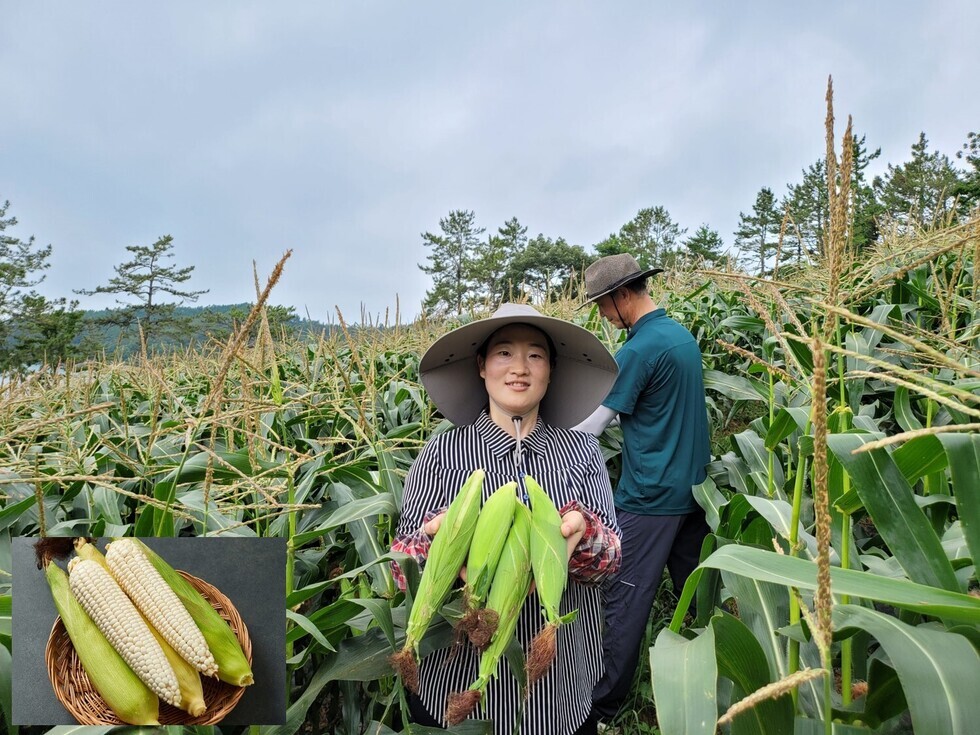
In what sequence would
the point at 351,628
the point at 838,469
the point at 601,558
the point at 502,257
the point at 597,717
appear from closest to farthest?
the point at 838,469 → the point at 601,558 → the point at 351,628 → the point at 597,717 → the point at 502,257

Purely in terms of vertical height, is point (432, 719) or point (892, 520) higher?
point (892, 520)

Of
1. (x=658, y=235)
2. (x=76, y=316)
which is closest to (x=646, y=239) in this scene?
(x=658, y=235)

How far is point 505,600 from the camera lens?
3.53 feet

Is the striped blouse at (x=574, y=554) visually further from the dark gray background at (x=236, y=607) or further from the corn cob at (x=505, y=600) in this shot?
the dark gray background at (x=236, y=607)

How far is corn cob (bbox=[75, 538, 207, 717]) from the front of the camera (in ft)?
2.72

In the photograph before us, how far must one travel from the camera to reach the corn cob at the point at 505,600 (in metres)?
1.01

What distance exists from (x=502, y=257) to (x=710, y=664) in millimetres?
50590

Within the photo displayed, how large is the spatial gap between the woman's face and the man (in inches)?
39.0

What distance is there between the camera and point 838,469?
1061 mm

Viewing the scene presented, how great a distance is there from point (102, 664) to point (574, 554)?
2.95 ft

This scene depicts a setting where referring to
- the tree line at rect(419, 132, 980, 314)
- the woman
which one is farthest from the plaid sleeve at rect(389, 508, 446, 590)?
the tree line at rect(419, 132, 980, 314)

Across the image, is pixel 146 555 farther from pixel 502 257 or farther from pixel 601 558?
pixel 502 257

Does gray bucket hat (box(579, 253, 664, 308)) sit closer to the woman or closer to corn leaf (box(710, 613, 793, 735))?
the woman

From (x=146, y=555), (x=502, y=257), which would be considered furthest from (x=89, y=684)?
(x=502, y=257)
